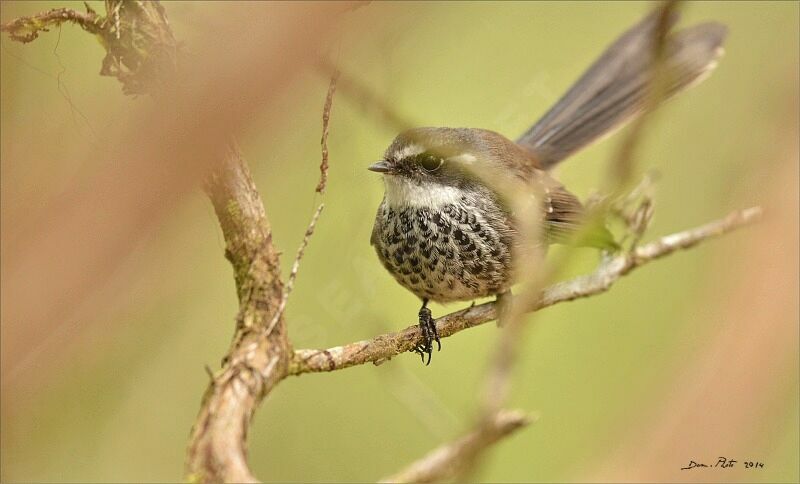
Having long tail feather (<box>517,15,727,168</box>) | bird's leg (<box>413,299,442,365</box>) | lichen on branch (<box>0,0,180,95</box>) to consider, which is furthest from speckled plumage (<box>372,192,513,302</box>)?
lichen on branch (<box>0,0,180,95</box>)

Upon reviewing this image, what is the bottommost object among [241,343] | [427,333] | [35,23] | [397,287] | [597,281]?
[241,343]

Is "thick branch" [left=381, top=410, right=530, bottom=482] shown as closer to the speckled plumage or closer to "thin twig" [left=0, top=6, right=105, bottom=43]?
"thin twig" [left=0, top=6, right=105, bottom=43]

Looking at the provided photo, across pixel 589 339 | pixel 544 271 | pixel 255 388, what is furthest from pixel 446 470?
pixel 589 339

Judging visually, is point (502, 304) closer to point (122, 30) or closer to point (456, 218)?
point (456, 218)

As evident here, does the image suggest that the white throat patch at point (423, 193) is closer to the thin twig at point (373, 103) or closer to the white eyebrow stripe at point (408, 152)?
the white eyebrow stripe at point (408, 152)

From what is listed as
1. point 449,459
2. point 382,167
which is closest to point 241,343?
point 449,459

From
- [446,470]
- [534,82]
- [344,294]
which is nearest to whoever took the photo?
[446,470]

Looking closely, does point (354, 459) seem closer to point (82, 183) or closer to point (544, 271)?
point (544, 271)
